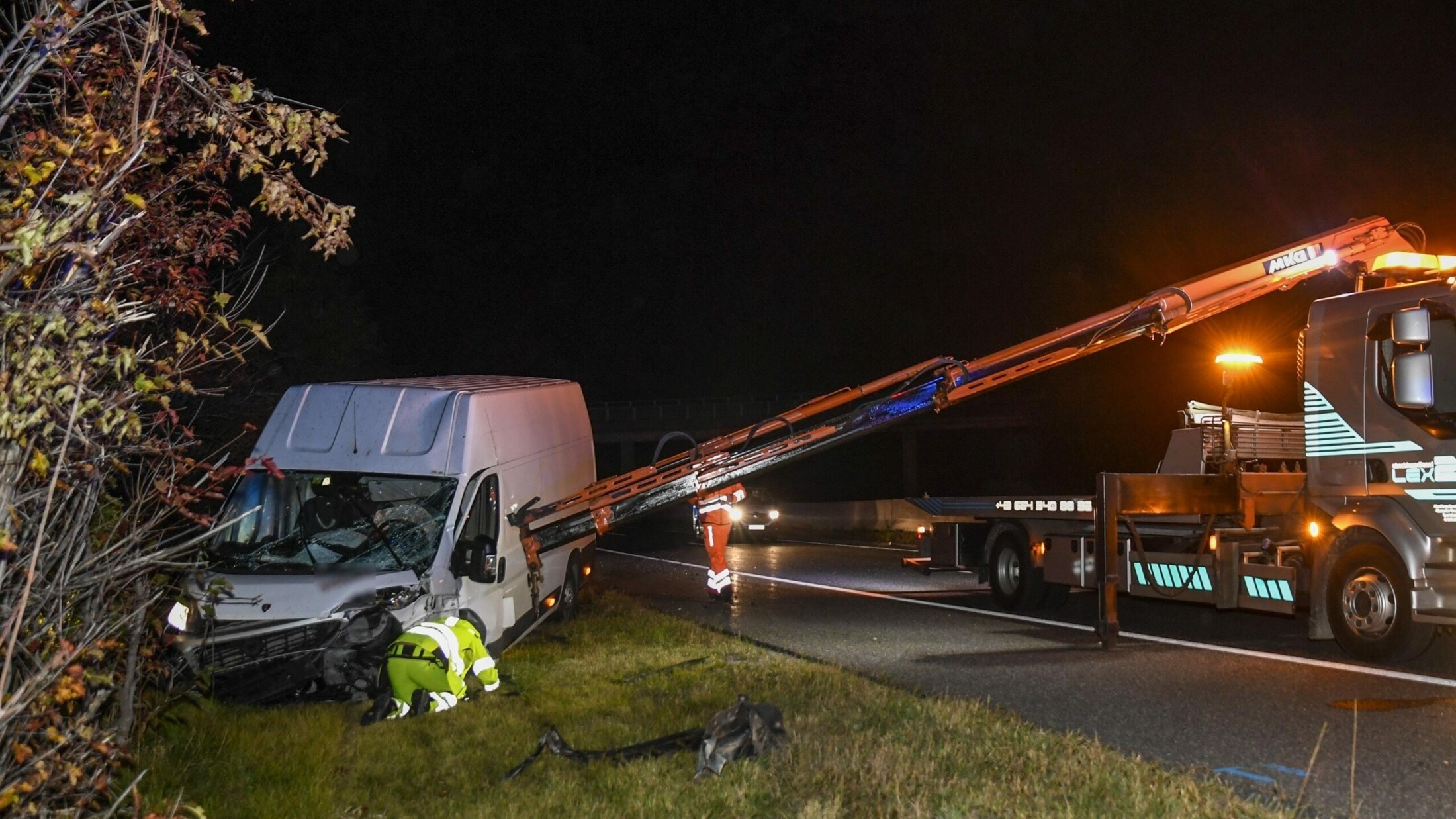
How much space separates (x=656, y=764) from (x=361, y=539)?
13.8ft

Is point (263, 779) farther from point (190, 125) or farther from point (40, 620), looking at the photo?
point (190, 125)

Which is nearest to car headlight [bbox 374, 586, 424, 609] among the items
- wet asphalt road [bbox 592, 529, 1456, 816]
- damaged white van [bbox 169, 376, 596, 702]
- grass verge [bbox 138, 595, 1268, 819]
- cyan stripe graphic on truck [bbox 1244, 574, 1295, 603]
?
damaged white van [bbox 169, 376, 596, 702]

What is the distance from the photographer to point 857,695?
837 centimetres

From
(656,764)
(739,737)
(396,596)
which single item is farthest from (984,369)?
(656,764)

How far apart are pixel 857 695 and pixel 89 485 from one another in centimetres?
548

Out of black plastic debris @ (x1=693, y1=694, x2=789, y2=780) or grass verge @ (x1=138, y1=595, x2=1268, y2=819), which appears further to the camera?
black plastic debris @ (x1=693, y1=694, x2=789, y2=780)

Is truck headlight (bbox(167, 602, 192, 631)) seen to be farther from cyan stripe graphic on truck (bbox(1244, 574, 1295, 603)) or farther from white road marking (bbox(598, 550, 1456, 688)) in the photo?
cyan stripe graphic on truck (bbox(1244, 574, 1295, 603))

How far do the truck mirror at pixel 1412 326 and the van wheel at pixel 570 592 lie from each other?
8.14m

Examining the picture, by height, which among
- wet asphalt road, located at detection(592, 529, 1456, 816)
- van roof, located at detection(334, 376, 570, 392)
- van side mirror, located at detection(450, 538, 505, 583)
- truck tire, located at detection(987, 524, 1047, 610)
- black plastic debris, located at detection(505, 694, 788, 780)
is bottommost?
wet asphalt road, located at detection(592, 529, 1456, 816)

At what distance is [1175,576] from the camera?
11094 millimetres

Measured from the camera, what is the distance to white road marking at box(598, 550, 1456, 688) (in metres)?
8.93

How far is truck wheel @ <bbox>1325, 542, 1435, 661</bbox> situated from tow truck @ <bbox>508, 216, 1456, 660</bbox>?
14mm

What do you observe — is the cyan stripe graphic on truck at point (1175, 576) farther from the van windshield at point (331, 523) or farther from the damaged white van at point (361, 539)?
the van windshield at point (331, 523)

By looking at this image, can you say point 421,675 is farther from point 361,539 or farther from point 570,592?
point 570,592
